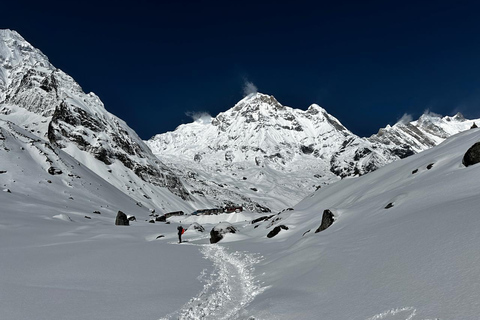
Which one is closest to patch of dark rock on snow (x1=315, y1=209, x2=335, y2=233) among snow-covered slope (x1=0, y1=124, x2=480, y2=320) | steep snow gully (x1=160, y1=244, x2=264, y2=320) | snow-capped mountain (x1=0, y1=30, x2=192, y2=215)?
snow-covered slope (x1=0, y1=124, x2=480, y2=320)

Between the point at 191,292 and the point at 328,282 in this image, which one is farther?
the point at 191,292

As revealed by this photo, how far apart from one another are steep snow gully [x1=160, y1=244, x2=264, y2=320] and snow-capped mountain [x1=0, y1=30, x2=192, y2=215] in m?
115

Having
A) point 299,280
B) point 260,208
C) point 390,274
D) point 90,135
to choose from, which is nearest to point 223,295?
point 299,280

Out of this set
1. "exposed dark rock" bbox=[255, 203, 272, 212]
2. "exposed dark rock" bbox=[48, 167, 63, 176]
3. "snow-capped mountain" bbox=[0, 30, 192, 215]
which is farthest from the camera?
"exposed dark rock" bbox=[255, 203, 272, 212]

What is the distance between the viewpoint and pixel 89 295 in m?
6.98

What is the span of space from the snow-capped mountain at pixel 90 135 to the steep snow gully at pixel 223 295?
115067mm

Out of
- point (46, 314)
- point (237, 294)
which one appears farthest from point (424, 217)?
point (46, 314)

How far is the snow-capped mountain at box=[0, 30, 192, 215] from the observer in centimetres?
13312

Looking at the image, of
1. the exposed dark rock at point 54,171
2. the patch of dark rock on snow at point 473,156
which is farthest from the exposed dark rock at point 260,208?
the patch of dark rock on snow at point 473,156

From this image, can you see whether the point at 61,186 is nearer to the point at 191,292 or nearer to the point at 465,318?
the point at 191,292

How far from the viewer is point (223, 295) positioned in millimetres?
8805

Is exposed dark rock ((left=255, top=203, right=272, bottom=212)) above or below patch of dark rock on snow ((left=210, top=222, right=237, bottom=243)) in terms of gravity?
above

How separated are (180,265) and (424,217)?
9001mm

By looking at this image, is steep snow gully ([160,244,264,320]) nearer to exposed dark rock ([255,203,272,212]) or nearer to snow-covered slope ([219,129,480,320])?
snow-covered slope ([219,129,480,320])
